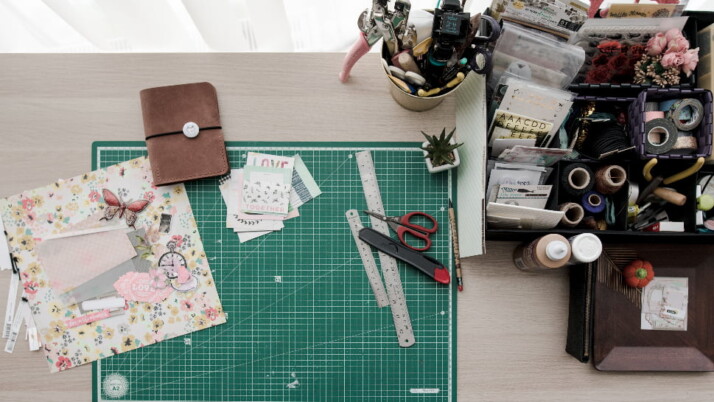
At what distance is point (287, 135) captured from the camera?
46.7 inches

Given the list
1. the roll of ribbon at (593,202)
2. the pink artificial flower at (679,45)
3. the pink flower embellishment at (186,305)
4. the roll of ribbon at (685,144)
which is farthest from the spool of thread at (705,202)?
the pink flower embellishment at (186,305)

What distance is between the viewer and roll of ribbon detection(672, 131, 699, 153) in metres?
1.05

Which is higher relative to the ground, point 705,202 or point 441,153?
point 441,153

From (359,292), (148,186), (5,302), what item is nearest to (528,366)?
(359,292)

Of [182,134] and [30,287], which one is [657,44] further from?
[30,287]

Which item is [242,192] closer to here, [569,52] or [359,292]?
[359,292]

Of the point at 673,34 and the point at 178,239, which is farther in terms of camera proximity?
the point at 178,239

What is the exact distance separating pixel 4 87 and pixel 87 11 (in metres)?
0.29

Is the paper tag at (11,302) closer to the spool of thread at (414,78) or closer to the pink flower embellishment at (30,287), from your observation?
the pink flower embellishment at (30,287)

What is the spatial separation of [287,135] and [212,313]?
18.2 inches

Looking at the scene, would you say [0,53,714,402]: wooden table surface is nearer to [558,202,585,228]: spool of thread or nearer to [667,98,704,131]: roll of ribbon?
[558,202,585,228]: spool of thread

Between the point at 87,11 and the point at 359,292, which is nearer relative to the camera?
the point at 359,292

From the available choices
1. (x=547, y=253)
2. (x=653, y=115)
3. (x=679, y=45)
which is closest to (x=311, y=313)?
(x=547, y=253)

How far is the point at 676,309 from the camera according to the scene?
3.76ft
